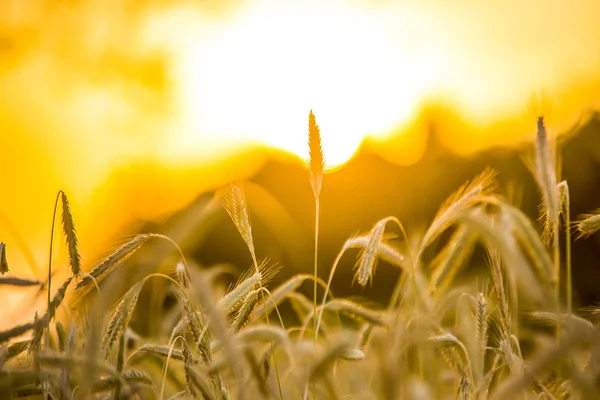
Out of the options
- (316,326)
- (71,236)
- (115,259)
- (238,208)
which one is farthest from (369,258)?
(71,236)

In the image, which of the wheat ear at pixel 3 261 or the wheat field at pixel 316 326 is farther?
the wheat ear at pixel 3 261

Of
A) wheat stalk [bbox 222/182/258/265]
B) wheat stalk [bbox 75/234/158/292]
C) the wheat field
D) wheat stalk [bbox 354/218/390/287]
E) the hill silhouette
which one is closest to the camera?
the wheat field

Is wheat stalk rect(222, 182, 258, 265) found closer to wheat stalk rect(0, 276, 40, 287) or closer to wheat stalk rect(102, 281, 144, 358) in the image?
wheat stalk rect(102, 281, 144, 358)

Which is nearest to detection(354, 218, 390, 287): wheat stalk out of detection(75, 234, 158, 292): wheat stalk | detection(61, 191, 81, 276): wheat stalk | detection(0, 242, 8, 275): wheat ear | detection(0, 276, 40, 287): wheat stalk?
detection(75, 234, 158, 292): wheat stalk

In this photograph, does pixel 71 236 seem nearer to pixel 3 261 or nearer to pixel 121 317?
pixel 121 317

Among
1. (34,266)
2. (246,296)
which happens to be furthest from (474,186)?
(34,266)

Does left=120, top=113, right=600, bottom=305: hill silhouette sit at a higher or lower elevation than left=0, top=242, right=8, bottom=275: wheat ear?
lower

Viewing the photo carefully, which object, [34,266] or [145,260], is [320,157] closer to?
[145,260]

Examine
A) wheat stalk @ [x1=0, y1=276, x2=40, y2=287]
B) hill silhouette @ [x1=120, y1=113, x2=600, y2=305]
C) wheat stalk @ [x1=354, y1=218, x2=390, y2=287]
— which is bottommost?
hill silhouette @ [x1=120, y1=113, x2=600, y2=305]

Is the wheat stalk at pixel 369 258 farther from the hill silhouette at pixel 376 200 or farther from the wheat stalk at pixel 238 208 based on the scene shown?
the hill silhouette at pixel 376 200

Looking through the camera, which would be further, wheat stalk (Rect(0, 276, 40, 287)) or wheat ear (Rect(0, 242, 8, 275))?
wheat ear (Rect(0, 242, 8, 275))

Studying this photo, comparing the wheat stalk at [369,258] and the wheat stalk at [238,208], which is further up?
the wheat stalk at [238,208]

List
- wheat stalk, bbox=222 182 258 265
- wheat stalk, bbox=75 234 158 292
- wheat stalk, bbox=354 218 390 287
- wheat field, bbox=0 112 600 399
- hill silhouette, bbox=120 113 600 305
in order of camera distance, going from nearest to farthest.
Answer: wheat field, bbox=0 112 600 399, wheat stalk, bbox=75 234 158 292, wheat stalk, bbox=354 218 390 287, wheat stalk, bbox=222 182 258 265, hill silhouette, bbox=120 113 600 305

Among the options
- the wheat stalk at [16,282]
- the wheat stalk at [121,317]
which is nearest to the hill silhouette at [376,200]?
the wheat stalk at [16,282]
